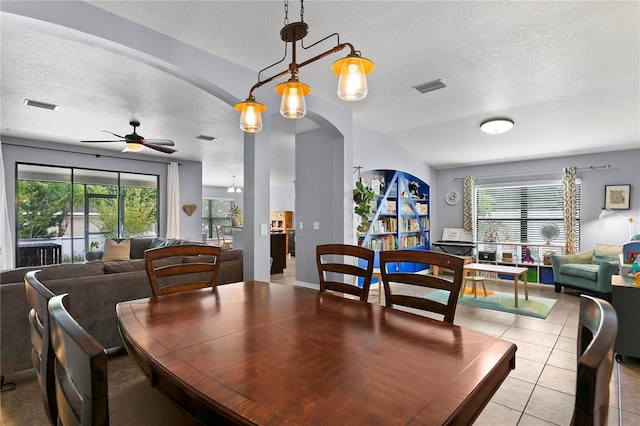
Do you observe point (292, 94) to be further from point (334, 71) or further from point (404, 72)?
point (404, 72)

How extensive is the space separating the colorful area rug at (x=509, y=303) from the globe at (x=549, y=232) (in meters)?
1.63

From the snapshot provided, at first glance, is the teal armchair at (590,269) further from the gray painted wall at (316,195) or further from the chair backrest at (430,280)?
the chair backrest at (430,280)

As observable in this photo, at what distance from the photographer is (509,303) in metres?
4.55

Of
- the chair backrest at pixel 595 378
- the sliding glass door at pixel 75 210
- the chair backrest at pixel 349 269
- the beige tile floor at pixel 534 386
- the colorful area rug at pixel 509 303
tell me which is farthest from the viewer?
the sliding glass door at pixel 75 210

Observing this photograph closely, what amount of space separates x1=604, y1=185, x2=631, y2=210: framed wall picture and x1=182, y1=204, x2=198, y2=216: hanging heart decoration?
338 inches

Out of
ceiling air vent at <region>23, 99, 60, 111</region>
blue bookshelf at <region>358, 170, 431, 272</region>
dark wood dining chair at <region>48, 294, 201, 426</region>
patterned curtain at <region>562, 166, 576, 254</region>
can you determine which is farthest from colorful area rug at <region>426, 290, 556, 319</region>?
ceiling air vent at <region>23, 99, 60, 111</region>

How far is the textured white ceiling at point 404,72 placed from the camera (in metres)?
2.37

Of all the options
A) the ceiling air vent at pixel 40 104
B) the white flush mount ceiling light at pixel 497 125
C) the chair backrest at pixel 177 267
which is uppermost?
the ceiling air vent at pixel 40 104

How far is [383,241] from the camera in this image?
5738 millimetres

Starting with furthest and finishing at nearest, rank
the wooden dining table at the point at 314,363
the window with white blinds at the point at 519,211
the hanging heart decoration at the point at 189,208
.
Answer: the hanging heart decoration at the point at 189,208 < the window with white blinds at the point at 519,211 < the wooden dining table at the point at 314,363

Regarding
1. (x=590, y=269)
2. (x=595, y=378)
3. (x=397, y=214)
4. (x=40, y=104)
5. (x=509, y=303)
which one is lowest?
(x=509, y=303)

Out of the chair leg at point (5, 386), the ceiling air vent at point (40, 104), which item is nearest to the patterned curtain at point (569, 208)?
the chair leg at point (5, 386)

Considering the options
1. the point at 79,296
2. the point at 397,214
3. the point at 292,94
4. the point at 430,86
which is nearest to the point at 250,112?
the point at 292,94

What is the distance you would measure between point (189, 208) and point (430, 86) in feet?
21.2
